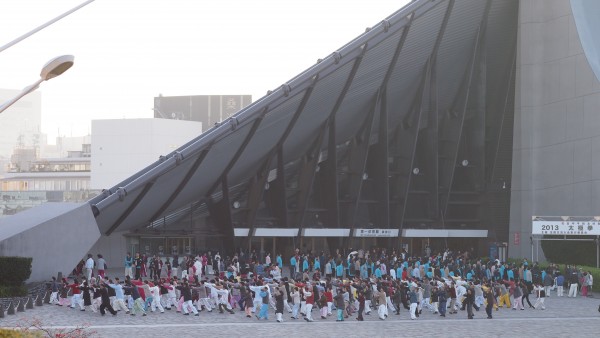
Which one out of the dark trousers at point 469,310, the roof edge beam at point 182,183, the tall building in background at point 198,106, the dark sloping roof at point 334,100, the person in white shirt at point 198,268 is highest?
the tall building in background at point 198,106

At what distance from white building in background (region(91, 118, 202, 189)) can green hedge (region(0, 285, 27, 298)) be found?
234 ft

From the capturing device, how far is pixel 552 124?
194 ft

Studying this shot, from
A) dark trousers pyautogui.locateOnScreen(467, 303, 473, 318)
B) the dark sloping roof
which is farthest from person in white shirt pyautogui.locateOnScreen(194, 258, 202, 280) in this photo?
dark trousers pyautogui.locateOnScreen(467, 303, 473, 318)

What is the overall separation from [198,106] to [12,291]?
128038 millimetres

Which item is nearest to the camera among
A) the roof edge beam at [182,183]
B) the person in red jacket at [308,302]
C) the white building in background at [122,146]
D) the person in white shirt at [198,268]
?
the person in red jacket at [308,302]

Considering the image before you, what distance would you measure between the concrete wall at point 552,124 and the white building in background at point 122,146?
55.3 metres

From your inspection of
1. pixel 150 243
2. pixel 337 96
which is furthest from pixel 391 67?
pixel 150 243

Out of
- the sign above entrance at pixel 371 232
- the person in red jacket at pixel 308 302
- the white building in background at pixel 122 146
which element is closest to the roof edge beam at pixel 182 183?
the sign above entrance at pixel 371 232

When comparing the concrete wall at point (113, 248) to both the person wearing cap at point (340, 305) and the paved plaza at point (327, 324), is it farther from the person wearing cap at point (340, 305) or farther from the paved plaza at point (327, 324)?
the person wearing cap at point (340, 305)

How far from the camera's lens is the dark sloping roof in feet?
160

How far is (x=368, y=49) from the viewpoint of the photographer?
169ft

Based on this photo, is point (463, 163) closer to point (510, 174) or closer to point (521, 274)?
point (510, 174)

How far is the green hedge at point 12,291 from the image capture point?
3578 cm

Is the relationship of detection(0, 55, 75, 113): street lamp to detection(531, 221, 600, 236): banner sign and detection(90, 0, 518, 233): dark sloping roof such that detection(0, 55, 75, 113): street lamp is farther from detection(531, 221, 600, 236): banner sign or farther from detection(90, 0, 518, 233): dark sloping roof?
detection(531, 221, 600, 236): banner sign
